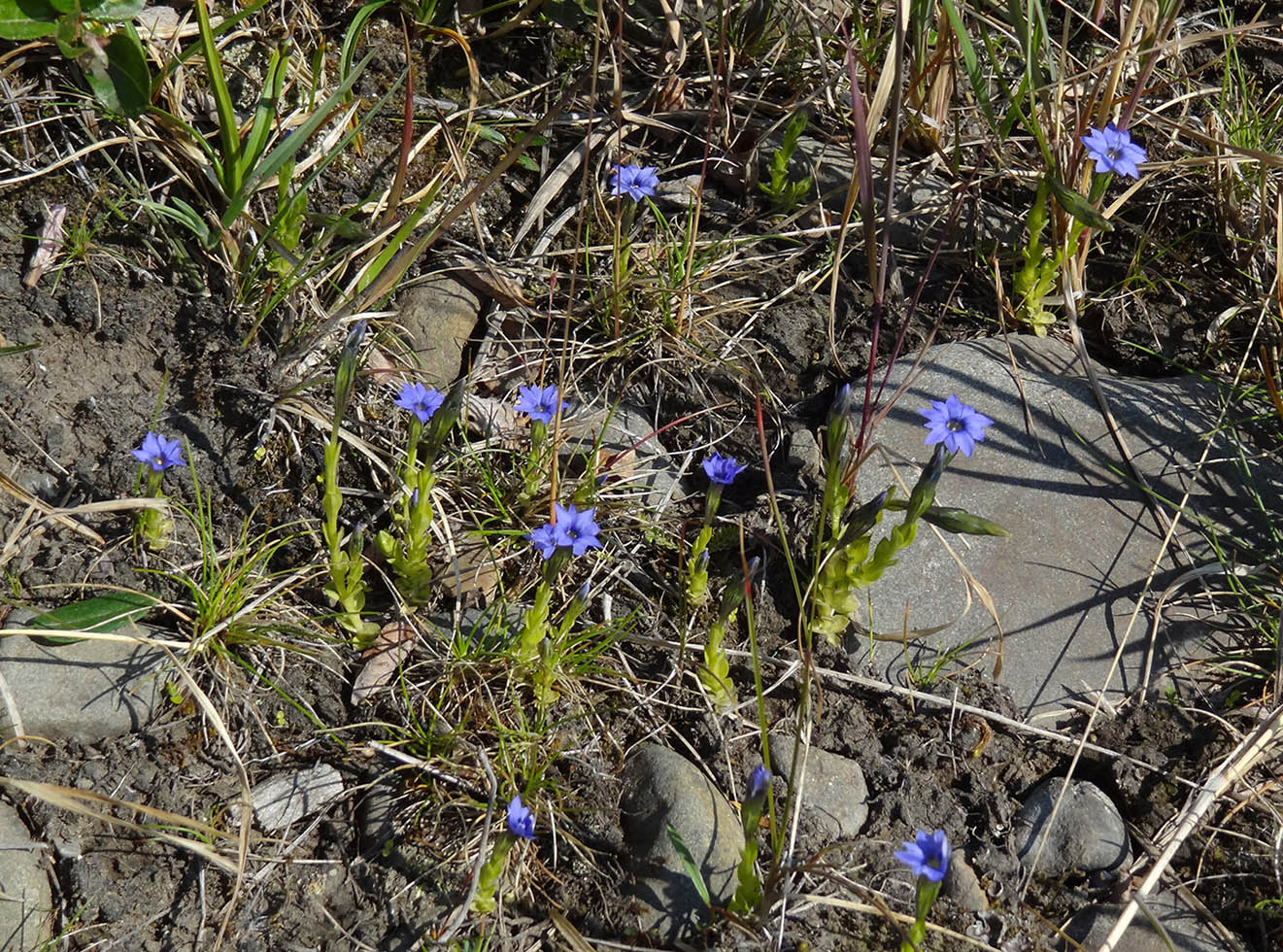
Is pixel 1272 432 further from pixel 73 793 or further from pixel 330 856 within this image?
pixel 73 793

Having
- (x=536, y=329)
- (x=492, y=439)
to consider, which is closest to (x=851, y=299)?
(x=536, y=329)

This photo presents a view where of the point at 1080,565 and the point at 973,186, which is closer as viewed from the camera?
the point at 1080,565

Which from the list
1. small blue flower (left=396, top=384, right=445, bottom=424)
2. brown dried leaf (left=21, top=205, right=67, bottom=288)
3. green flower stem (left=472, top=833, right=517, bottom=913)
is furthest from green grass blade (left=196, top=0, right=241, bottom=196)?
green flower stem (left=472, top=833, right=517, bottom=913)

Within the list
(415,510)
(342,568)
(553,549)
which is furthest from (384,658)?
(553,549)

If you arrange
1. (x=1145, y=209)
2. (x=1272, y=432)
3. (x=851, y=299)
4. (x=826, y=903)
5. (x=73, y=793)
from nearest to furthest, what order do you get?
(x=73, y=793)
(x=826, y=903)
(x=1272, y=432)
(x=851, y=299)
(x=1145, y=209)

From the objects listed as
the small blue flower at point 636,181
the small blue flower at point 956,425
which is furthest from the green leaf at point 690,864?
the small blue flower at point 636,181

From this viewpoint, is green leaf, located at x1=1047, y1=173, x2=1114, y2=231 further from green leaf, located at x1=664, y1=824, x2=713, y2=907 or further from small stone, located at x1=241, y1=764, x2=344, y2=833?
small stone, located at x1=241, y1=764, x2=344, y2=833

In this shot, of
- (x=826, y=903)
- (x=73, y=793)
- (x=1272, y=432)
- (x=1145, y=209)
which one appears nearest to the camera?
(x=73, y=793)
